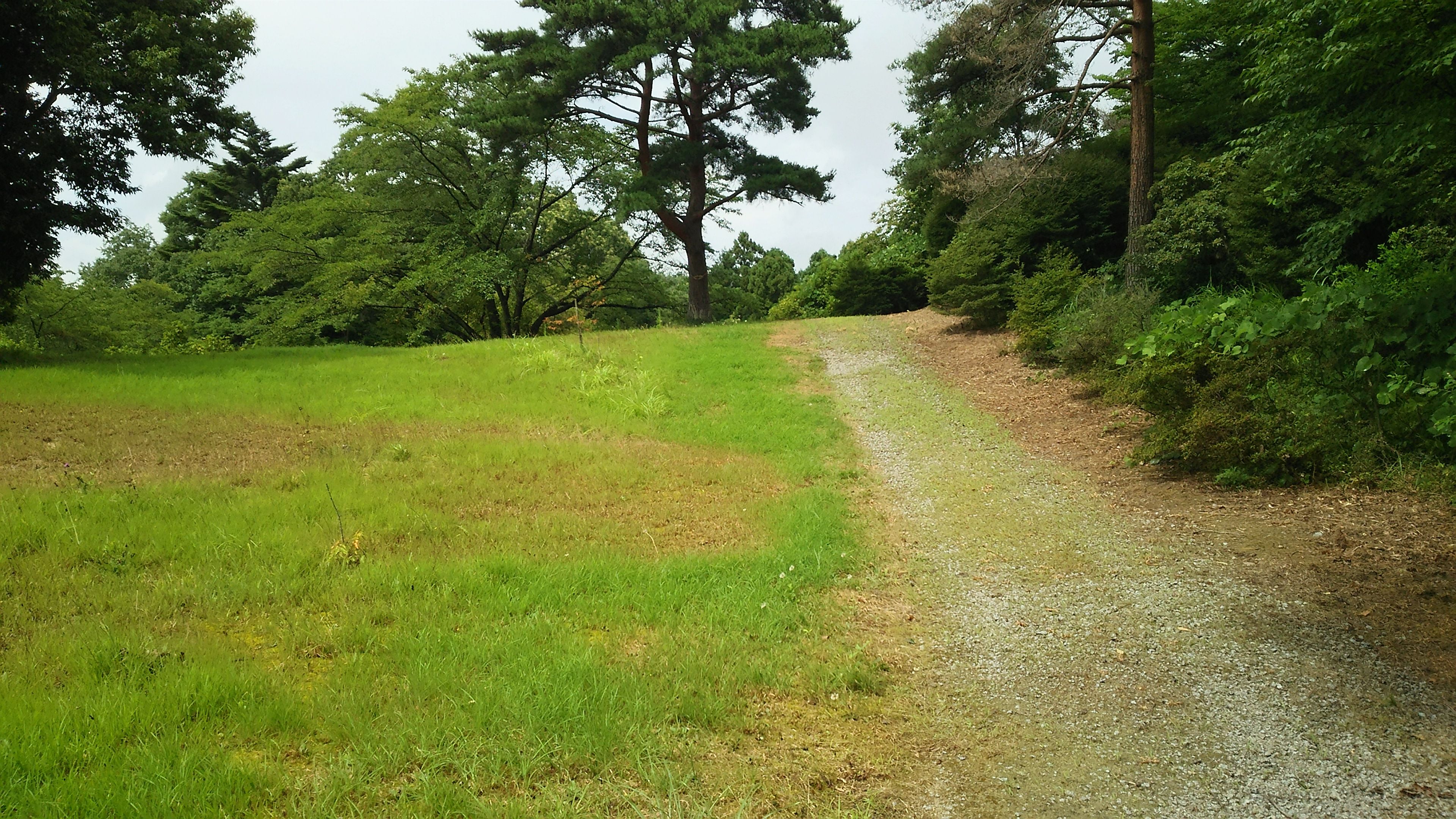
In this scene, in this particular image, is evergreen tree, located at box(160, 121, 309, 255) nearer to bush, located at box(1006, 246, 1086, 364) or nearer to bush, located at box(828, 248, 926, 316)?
bush, located at box(828, 248, 926, 316)

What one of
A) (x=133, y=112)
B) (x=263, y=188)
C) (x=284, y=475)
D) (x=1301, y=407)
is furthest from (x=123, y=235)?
(x=1301, y=407)

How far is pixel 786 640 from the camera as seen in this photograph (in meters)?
4.90

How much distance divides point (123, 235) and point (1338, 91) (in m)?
58.5

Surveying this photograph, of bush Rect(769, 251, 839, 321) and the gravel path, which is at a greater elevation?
bush Rect(769, 251, 839, 321)

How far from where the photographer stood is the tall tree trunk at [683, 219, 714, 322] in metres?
25.6

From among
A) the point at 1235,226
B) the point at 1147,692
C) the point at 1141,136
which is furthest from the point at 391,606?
the point at 1141,136

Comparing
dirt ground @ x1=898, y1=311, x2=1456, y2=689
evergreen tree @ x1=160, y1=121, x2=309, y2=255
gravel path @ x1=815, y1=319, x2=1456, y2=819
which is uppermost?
evergreen tree @ x1=160, y1=121, x2=309, y2=255

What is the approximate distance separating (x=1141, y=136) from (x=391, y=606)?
14507 millimetres

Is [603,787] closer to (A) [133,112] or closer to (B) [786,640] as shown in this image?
(B) [786,640]

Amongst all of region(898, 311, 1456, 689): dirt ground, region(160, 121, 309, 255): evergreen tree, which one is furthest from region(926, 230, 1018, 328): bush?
region(160, 121, 309, 255): evergreen tree

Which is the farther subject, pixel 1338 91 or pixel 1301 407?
pixel 1301 407

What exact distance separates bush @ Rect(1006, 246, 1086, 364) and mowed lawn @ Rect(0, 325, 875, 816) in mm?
4895

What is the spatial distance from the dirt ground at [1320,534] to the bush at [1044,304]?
3106 millimetres

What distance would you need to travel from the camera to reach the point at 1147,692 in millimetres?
4230
